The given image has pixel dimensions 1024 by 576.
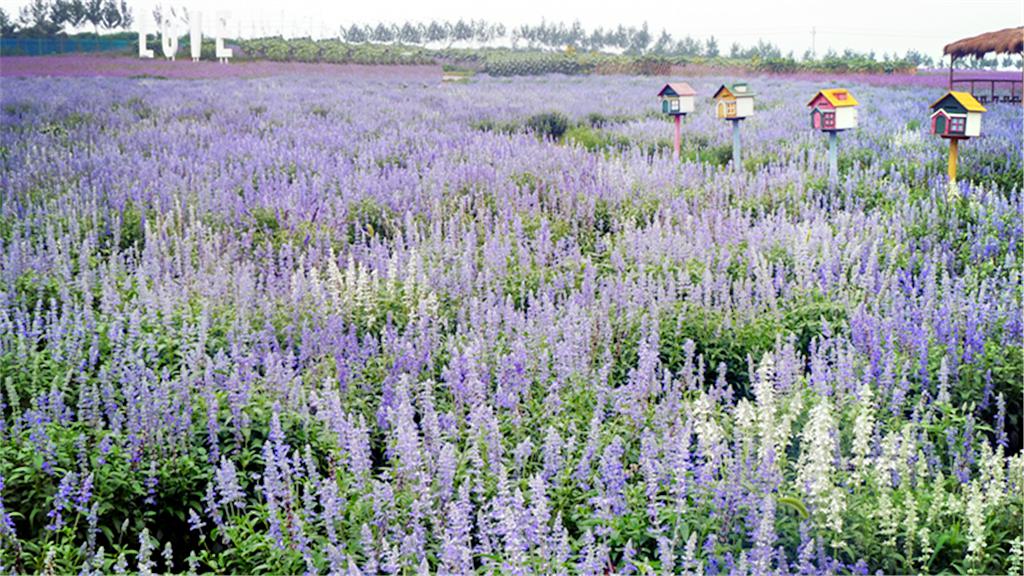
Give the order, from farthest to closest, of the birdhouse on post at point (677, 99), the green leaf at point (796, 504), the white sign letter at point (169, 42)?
1. the white sign letter at point (169, 42)
2. the birdhouse on post at point (677, 99)
3. the green leaf at point (796, 504)

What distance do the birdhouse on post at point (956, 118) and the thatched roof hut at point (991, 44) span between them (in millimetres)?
6928

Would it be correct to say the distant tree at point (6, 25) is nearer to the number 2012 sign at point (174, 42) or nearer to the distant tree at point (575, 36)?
the number 2012 sign at point (174, 42)

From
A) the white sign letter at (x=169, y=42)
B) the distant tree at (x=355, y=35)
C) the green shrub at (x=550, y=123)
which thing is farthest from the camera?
the distant tree at (x=355, y=35)

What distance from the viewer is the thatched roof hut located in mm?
15859

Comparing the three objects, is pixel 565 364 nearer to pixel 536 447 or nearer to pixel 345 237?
pixel 536 447

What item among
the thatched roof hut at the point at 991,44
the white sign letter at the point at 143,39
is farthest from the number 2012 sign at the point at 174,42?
the thatched roof hut at the point at 991,44

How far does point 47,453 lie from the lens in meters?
4.38

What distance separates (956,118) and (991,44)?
7.70m

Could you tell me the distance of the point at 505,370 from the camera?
5.23 metres

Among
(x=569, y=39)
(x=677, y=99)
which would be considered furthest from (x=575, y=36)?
(x=677, y=99)

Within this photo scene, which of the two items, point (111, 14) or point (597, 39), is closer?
point (111, 14)

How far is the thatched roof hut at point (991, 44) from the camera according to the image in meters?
15.9

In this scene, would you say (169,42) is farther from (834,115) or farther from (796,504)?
(796,504)

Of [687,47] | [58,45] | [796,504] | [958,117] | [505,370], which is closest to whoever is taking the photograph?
[796,504]
